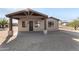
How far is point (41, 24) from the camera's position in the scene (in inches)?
1158

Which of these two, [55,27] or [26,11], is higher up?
[26,11]

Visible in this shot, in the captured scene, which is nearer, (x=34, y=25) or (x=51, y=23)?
(x=34, y=25)

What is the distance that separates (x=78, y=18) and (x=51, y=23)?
1285 centimetres
